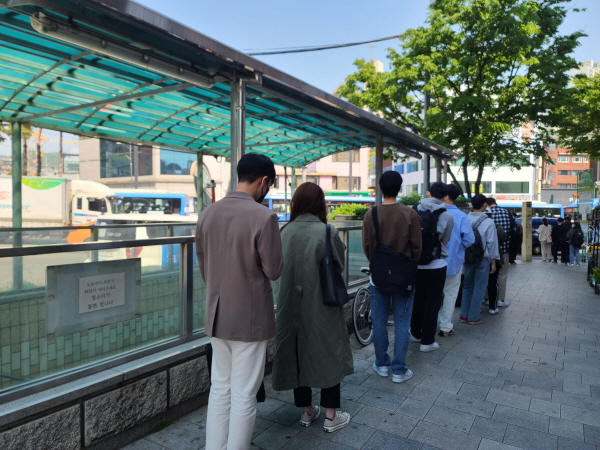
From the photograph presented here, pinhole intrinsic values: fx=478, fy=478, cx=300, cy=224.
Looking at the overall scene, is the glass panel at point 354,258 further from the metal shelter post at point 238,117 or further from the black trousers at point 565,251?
the black trousers at point 565,251

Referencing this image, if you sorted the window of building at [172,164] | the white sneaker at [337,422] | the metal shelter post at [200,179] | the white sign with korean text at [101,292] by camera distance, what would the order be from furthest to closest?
the window of building at [172,164] → the metal shelter post at [200,179] → the white sneaker at [337,422] → the white sign with korean text at [101,292]

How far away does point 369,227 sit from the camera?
4371mm

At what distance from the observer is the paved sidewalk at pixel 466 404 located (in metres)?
3.29

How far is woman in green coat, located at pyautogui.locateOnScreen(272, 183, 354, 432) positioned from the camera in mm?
3240

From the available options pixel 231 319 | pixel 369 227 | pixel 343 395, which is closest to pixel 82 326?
pixel 231 319

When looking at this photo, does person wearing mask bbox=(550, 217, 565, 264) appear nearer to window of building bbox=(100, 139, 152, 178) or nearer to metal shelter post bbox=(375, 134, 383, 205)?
metal shelter post bbox=(375, 134, 383, 205)

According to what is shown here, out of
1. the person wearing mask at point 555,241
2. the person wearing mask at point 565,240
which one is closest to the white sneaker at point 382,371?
the person wearing mask at point 565,240

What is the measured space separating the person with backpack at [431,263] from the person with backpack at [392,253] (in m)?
0.60

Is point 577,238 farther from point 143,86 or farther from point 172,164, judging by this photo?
point 172,164

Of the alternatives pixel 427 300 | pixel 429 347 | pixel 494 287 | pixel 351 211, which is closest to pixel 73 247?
pixel 427 300

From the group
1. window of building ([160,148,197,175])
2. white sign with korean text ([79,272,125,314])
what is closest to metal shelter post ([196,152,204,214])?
white sign with korean text ([79,272,125,314])

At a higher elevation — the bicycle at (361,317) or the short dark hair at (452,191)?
the short dark hair at (452,191)

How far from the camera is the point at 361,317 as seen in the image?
5.67m

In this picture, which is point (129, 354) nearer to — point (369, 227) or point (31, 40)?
point (369, 227)
